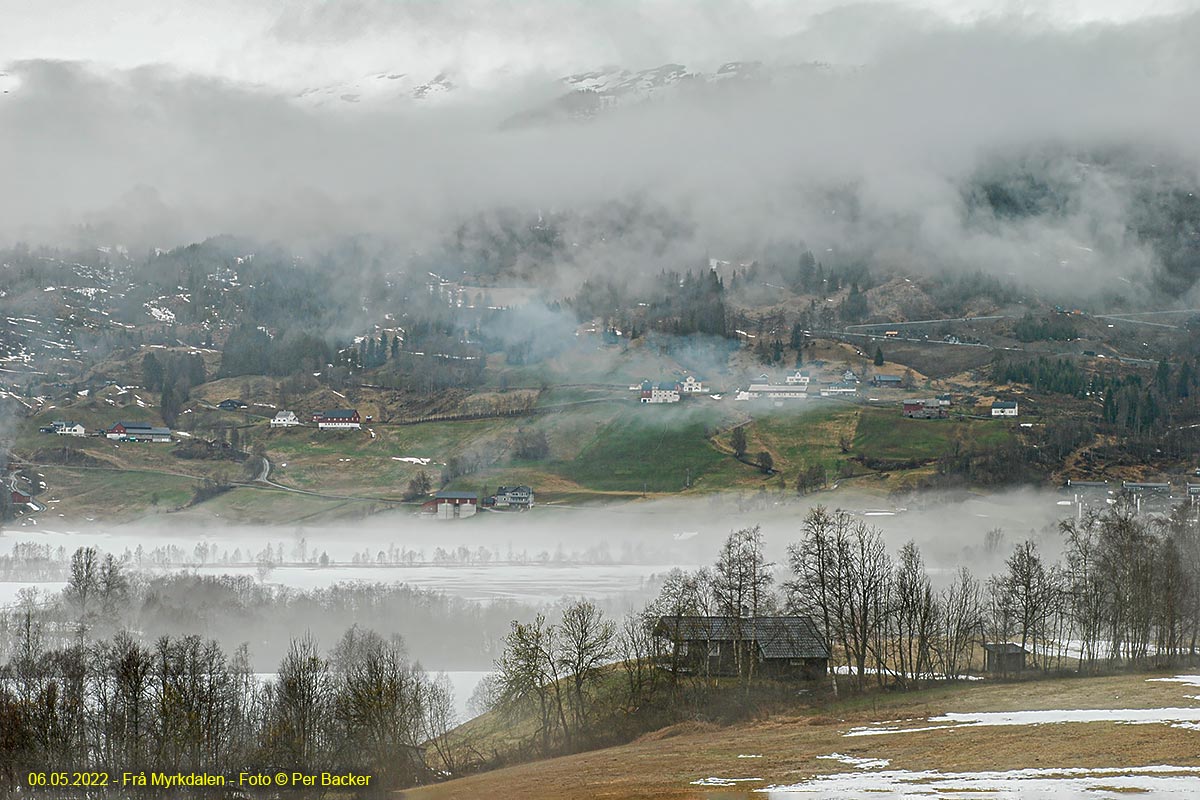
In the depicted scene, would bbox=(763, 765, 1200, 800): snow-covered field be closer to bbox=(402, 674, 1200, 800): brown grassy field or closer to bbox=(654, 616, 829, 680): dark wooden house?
bbox=(402, 674, 1200, 800): brown grassy field

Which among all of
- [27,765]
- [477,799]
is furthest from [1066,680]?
[27,765]

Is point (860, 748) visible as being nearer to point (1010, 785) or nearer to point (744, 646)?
point (1010, 785)

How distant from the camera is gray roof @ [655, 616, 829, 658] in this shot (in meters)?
97.2

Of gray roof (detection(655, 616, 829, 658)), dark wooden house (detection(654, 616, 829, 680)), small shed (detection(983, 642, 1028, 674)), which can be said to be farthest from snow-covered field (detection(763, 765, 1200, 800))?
small shed (detection(983, 642, 1028, 674))

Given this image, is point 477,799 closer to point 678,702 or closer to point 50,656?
point 678,702

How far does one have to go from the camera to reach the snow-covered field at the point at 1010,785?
45.8 meters

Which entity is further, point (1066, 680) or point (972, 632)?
point (972, 632)

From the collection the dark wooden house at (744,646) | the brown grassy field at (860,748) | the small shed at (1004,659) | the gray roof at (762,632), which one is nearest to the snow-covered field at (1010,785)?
the brown grassy field at (860,748)

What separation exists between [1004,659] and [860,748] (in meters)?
45.3

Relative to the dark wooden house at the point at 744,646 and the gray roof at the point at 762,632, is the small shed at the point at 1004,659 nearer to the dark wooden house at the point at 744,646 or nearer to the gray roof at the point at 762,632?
the dark wooden house at the point at 744,646

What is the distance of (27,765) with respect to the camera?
234ft

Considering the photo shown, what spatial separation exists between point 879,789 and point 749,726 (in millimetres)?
29570

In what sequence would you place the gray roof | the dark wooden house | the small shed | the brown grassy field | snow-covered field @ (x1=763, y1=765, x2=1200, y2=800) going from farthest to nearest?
the small shed
the gray roof
the dark wooden house
the brown grassy field
snow-covered field @ (x1=763, y1=765, x2=1200, y2=800)

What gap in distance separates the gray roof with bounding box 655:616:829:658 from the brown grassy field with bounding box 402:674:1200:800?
13115mm
